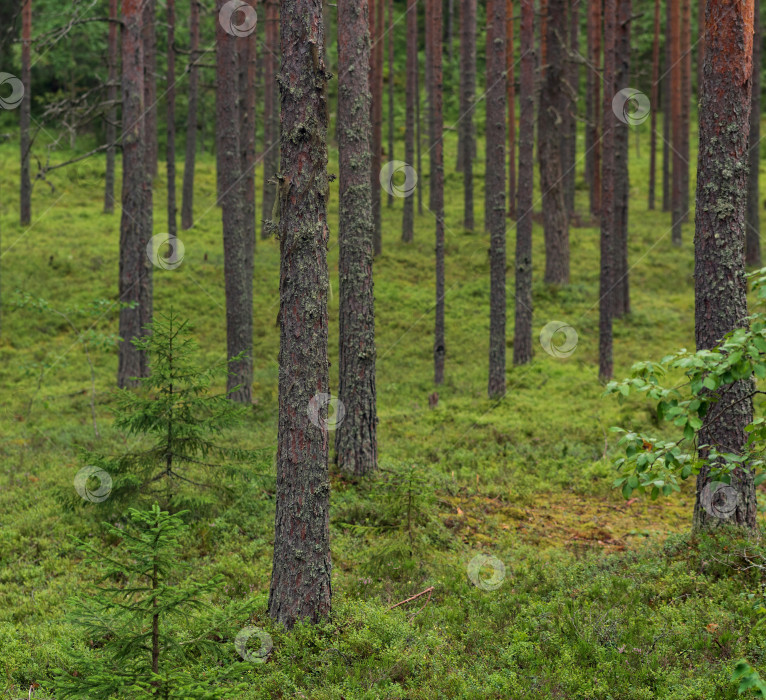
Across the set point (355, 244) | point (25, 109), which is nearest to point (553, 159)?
point (355, 244)

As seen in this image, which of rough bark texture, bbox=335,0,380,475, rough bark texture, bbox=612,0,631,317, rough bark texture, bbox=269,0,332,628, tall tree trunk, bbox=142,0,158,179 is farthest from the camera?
tall tree trunk, bbox=142,0,158,179

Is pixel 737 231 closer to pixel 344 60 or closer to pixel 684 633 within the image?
pixel 684 633

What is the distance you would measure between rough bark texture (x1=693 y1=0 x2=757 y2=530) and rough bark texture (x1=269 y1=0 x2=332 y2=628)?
13.3 ft

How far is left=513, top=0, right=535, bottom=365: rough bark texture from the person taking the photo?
1691 centimetres

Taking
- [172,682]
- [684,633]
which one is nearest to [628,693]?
[684,633]

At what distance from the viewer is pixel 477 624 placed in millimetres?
6273

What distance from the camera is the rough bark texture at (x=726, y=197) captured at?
722cm

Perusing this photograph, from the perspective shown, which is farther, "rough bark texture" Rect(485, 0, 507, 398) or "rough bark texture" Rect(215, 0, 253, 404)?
"rough bark texture" Rect(485, 0, 507, 398)

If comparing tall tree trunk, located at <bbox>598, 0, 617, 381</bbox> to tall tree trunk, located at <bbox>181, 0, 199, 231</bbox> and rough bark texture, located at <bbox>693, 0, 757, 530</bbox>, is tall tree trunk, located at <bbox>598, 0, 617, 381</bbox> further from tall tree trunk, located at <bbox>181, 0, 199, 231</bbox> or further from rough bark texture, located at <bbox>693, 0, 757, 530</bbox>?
tall tree trunk, located at <bbox>181, 0, 199, 231</bbox>

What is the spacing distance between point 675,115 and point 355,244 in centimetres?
2594

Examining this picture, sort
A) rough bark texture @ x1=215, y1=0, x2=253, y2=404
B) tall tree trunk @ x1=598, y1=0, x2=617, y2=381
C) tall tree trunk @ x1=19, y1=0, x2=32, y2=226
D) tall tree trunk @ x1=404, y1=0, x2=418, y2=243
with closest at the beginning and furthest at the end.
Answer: rough bark texture @ x1=215, y1=0, x2=253, y2=404, tall tree trunk @ x1=598, y1=0, x2=617, y2=381, tall tree trunk @ x1=19, y1=0, x2=32, y2=226, tall tree trunk @ x1=404, y1=0, x2=418, y2=243

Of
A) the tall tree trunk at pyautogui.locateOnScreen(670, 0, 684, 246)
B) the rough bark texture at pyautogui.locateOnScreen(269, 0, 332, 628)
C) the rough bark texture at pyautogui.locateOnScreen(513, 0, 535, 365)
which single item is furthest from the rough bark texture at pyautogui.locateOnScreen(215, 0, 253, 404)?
the tall tree trunk at pyautogui.locateOnScreen(670, 0, 684, 246)

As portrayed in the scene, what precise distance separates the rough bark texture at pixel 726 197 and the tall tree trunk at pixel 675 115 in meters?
21.2

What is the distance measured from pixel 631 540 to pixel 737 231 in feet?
12.9
